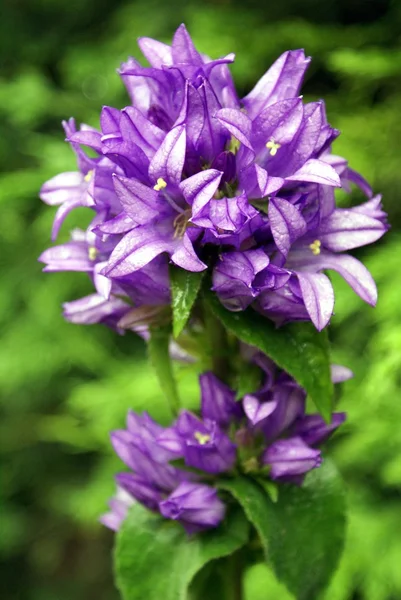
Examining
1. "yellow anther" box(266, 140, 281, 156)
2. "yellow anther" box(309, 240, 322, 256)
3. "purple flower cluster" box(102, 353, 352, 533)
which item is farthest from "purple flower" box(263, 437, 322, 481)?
"yellow anther" box(266, 140, 281, 156)

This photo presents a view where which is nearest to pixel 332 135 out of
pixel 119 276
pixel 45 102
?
pixel 119 276

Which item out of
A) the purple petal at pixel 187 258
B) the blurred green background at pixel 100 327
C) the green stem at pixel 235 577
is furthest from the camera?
the blurred green background at pixel 100 327

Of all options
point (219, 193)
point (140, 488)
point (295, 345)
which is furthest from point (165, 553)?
point (219, 193)

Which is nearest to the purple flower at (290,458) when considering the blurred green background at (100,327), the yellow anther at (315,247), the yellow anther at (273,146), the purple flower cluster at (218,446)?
the purple flower cluster at (218,446)

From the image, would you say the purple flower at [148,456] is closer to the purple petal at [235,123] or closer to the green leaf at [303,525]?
the green leaf at [303,525]

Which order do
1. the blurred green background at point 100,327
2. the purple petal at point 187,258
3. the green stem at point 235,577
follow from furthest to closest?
1. the blurred green background at point 100,327
2. the green stem at point 235,577
3. the purple petal at point 187,258

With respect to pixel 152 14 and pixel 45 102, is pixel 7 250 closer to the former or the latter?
pixel 45 102

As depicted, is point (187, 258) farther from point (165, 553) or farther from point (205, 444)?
point (165, 553)
